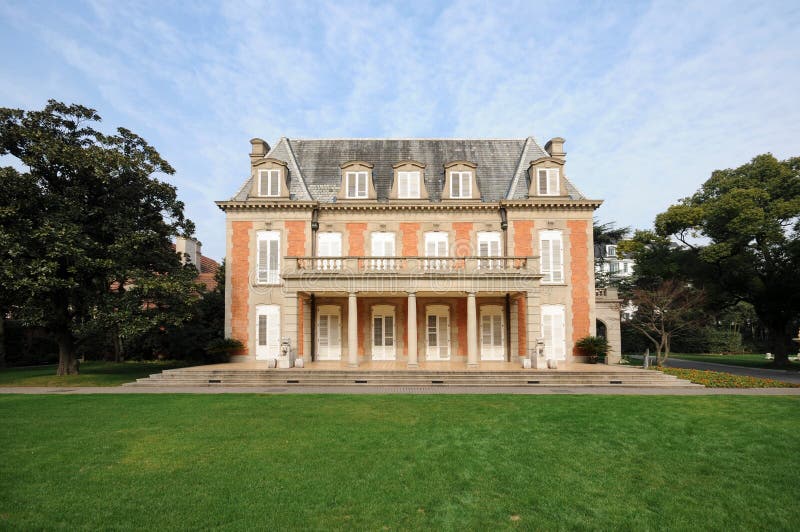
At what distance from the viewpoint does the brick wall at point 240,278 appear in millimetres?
24234

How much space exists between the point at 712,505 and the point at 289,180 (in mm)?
24010

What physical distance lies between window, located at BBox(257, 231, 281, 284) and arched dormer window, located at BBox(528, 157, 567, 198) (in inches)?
574

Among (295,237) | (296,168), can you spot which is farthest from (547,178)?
(296,168)

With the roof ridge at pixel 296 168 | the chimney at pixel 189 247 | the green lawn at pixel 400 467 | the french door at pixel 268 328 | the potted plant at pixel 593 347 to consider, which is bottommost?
the green lawn at pixel 400 467

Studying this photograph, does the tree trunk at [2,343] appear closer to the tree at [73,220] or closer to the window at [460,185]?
the tree at [73,220]

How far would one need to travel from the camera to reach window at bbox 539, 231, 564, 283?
79.7 feet

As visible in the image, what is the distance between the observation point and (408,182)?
2522 cm

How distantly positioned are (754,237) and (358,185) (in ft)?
80.4

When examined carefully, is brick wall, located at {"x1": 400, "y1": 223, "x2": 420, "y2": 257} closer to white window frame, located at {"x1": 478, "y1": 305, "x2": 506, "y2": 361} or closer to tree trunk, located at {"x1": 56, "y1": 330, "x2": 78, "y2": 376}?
white window frame, located at {"x1": 478, "y1": 305, "x2": 506, "y2": 361}

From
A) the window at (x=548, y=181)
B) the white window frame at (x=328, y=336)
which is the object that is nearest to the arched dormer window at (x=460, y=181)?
the window at (x=548, y=181)

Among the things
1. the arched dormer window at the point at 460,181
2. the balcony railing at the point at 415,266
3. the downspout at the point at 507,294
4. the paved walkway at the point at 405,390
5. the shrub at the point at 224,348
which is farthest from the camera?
the arched dormer window at the point at 460,181

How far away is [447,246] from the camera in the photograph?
24797 mm

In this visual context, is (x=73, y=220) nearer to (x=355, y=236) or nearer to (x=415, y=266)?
Result: (x=355, y=236)

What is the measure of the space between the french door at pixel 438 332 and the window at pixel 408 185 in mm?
6509
